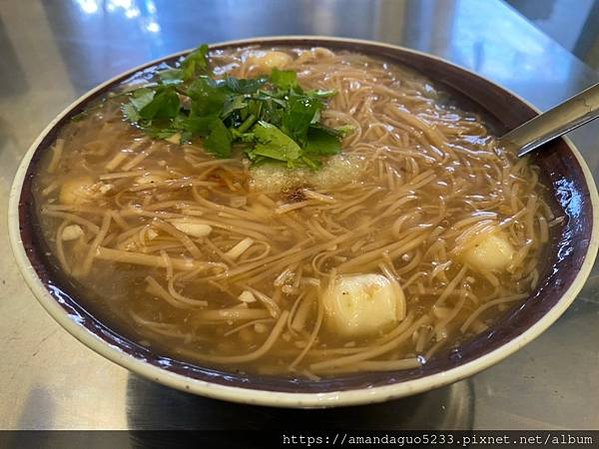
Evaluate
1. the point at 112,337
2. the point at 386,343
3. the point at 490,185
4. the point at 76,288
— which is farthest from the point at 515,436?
the point at 76,288

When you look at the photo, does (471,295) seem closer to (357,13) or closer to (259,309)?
(259,309)

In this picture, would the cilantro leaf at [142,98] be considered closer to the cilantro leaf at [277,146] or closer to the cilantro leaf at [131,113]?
the cilantro leaf at [131,113]

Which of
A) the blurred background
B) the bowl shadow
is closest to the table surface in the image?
the bowl shadow

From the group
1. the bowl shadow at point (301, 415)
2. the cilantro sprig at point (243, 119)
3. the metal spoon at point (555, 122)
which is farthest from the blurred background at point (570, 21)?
the bowl shadow at point (301, 415)

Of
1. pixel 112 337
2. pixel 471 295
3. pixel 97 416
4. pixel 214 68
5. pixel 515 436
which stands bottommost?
pixel 515 436

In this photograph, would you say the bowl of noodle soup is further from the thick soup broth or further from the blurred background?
the blurred background

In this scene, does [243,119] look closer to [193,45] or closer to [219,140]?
[219,140]
